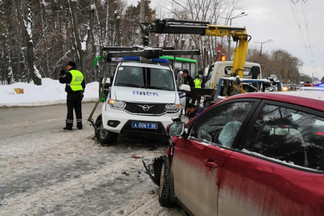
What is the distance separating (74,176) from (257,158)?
3.47 meters

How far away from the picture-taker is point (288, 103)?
Answer: 2150 mm

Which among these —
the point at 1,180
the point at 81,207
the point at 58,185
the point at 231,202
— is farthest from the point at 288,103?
the point at 1,180

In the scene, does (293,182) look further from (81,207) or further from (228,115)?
(81,207)

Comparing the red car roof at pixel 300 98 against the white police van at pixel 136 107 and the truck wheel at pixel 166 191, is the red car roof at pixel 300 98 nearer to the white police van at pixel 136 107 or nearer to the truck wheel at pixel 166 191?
the truck wheel at pixel 166 191

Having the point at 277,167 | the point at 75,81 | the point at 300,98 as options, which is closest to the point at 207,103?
the point at 75,81

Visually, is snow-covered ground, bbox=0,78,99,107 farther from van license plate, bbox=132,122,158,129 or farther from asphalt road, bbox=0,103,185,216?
van license plate, bbox=132,122,158,129

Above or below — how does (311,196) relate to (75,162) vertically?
above

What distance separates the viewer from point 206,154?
2.76 meters

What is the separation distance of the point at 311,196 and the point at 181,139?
187 centimetres

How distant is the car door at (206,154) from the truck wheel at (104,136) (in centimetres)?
366

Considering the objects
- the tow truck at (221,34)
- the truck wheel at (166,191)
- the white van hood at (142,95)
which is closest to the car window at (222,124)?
the truck wheel at (166,191)

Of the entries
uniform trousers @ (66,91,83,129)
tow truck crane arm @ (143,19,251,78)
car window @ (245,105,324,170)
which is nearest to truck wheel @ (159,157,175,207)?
car window @ (245,105,324,170)

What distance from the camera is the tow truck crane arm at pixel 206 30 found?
10059mm

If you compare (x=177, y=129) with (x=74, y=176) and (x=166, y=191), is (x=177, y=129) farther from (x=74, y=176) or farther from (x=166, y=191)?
(x=74, y=176)
